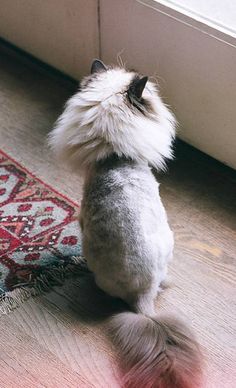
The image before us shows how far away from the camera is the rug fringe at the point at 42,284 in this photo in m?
1.62

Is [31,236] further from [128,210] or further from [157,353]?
[157,353]

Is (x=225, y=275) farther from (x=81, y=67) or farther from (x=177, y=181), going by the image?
(x=81, y=67)

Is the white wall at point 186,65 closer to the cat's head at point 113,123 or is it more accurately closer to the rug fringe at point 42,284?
the cat's head at point 113,123

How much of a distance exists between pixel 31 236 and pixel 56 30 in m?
0.84

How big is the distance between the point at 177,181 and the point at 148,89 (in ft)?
1.59

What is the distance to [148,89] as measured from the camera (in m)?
1.58

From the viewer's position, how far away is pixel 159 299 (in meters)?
1.64

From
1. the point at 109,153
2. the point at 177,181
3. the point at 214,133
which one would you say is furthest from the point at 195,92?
the point at 109,153

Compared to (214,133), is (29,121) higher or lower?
lower

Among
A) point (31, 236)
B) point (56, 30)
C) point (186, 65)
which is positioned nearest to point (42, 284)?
point (31, 236)

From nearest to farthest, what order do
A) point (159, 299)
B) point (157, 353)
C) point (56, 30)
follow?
point (157, 353) < point (159, 299) < point (56, 30)

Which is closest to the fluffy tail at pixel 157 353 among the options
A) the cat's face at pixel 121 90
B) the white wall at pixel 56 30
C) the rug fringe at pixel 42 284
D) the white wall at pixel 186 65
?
the rug fringe at pixel 42 284

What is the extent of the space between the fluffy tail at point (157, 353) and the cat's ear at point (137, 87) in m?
0.53

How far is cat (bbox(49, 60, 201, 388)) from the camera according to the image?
1421mm
